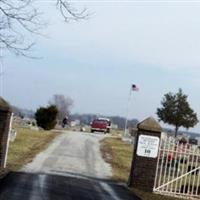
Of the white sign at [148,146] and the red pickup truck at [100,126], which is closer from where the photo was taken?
the white sign at [148,146]

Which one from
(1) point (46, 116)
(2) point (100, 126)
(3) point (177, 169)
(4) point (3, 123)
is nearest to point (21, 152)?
(4) point (3, 123)

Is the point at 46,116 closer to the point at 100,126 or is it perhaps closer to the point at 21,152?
the point at 100,126

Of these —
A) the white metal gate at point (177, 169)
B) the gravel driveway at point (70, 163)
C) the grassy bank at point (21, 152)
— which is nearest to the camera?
the white metal gate at point (177, 169)

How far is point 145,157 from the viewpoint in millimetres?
20469

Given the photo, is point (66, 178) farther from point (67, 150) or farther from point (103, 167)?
point (67, 150)

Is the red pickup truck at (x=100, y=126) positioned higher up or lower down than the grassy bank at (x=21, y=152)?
higher up

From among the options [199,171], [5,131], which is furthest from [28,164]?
[199,171]

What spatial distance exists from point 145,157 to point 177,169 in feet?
4.95

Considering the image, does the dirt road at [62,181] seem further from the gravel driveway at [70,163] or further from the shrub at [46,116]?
the shrub at [46,116]

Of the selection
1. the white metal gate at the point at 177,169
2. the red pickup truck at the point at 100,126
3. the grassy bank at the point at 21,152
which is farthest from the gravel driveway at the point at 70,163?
the red pickup truck at the point at 100,126

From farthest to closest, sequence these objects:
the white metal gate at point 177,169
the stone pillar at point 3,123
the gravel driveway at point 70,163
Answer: the gravel driveway at point 70,163, the stone pillar at point 3,123, the white metal gate at point 177,169

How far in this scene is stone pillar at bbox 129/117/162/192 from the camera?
66.9ft

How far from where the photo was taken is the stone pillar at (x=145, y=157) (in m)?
20.4

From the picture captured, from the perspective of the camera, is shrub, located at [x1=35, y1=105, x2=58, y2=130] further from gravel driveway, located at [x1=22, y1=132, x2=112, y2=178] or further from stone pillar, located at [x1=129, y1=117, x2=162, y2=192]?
stone pillar, located at [x1=129, y1=117, x2=162, y2=192]
